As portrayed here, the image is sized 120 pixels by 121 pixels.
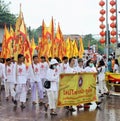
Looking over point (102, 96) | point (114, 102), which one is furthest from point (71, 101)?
point (102, 96)

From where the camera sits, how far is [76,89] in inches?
453

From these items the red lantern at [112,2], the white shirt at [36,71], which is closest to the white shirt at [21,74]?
the white shirt at [36,71]

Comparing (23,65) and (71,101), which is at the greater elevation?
(23,65)

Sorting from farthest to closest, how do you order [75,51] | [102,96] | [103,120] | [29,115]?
1. [75,51]
2. [102,96]
3. [29,115]
4. [103,120]

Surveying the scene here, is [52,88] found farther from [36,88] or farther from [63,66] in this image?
[36,88]

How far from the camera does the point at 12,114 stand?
440 inches

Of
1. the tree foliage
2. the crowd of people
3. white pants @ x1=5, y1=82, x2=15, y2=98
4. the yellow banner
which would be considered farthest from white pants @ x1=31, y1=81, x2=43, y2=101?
the tree foliage

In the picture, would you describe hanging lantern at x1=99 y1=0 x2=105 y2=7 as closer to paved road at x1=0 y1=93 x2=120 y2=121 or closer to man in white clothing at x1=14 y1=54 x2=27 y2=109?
paved road at x1=0 y1=93 x2=120 y2=121

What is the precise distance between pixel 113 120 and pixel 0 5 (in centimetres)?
5163

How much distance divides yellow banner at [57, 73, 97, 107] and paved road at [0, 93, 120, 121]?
38 cm

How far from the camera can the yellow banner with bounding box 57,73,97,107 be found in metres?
11.0

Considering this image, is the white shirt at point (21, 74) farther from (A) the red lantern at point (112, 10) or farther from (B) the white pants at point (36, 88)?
(A) the red lantern at point (112, 10)

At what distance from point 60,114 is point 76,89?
0.92 metres

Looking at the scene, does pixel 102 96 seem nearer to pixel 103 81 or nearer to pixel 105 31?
pixel 103 81
